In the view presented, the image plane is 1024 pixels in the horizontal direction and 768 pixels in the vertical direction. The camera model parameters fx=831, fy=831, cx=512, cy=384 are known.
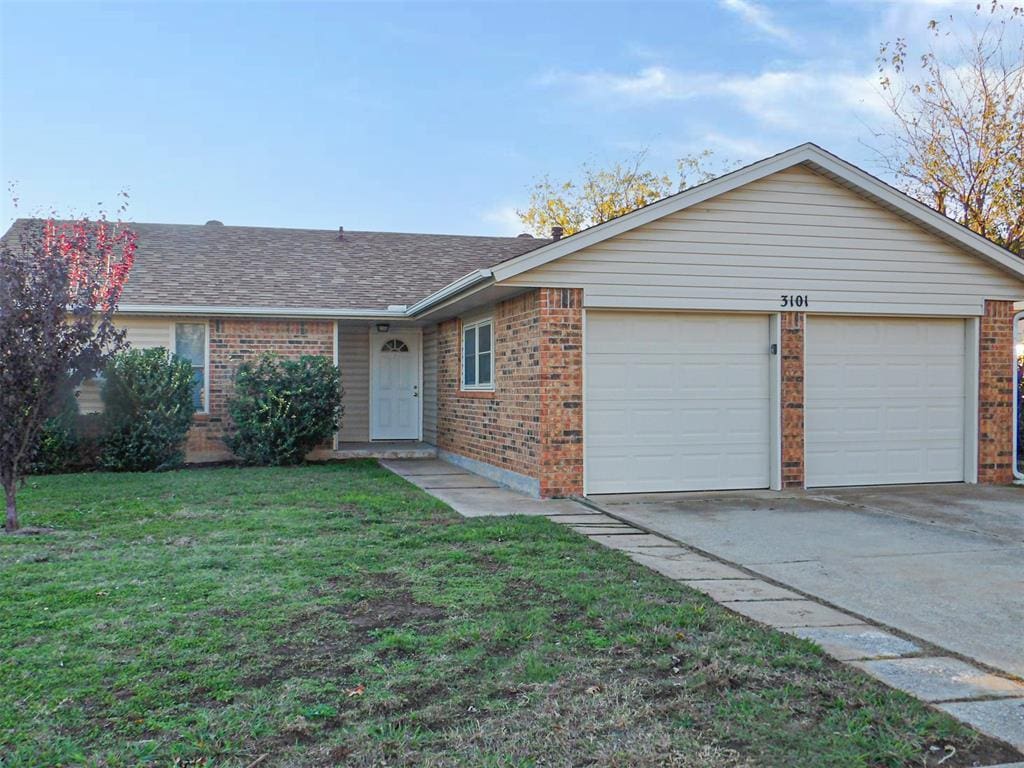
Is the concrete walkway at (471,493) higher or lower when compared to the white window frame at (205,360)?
lower

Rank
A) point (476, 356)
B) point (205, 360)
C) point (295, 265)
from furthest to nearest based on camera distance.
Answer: point (295, 265) < point (205, 360) < point (476, 356)

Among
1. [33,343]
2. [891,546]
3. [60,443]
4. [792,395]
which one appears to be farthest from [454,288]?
[60,443]

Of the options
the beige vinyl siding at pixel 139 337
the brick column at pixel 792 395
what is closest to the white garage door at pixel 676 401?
the brick column at pixel 792 395

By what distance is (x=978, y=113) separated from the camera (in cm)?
1788

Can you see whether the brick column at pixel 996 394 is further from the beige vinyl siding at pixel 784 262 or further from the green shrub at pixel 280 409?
the green shrub at pixel 280 409

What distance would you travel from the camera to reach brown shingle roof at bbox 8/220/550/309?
1346 cm

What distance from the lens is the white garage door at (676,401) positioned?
958 cm

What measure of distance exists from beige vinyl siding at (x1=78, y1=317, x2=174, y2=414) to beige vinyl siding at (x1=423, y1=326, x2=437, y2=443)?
14.1 ft

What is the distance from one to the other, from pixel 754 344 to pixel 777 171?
2053 mm

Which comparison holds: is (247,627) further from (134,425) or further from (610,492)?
(134,425)

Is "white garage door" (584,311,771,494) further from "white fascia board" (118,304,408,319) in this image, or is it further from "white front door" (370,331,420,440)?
"white front door" (370,331,420,440)

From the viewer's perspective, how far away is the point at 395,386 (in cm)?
1557

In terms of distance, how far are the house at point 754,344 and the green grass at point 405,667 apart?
326cm

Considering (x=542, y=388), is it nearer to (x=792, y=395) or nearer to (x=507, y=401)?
(x=507, y=401)
